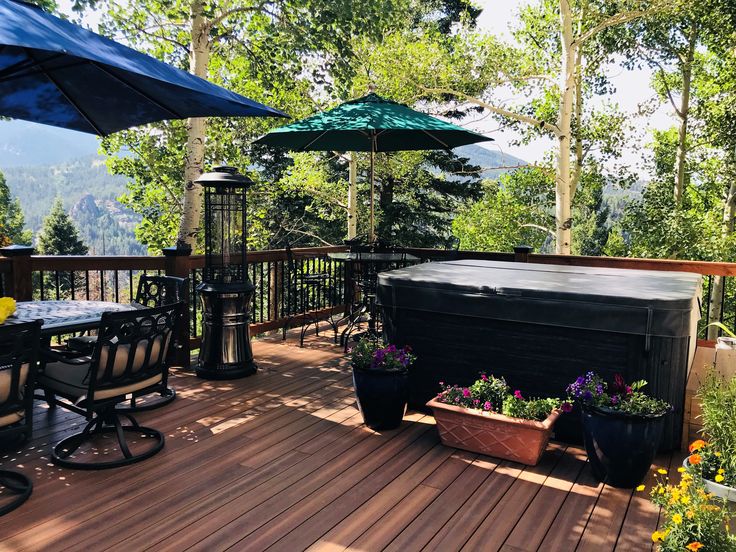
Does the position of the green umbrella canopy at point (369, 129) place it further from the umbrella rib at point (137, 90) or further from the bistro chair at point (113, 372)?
the bistro chair at point (113, 372)

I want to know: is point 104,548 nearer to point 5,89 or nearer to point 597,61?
point 5,89

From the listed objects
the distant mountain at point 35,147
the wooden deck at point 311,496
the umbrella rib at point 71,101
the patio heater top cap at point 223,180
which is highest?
the distant mountain at point 35,147

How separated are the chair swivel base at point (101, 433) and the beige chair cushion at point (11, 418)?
61 cm

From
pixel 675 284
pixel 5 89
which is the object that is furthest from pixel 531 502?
pixel 5 89

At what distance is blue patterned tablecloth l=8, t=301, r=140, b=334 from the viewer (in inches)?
118

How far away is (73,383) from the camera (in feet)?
9.73

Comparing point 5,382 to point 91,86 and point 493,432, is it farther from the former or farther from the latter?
point 493,432

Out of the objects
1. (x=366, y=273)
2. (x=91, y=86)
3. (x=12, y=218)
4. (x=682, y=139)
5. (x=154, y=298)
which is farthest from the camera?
(x=12, y=218)

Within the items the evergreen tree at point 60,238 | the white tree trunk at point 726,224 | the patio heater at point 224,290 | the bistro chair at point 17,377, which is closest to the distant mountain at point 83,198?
the evergreen tree at point 60,238

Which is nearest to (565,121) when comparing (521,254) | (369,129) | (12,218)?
(521,254)

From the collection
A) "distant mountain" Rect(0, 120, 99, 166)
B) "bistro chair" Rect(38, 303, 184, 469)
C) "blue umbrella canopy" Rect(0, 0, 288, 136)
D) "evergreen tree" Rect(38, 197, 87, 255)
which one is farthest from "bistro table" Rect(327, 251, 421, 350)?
"distant mountain" Rect(0, 120, 99, 166)

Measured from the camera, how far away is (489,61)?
11930mm

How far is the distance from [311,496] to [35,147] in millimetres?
210916

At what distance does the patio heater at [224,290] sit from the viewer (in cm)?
464
